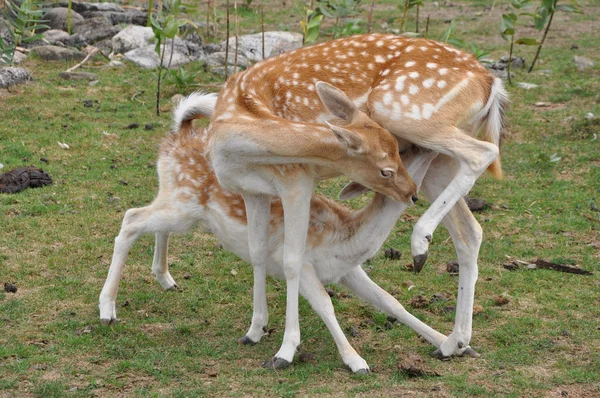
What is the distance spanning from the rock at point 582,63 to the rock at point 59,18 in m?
7.68

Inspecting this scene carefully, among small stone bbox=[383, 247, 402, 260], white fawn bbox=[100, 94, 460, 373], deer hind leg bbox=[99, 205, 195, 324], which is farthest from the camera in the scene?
small stone bbox=[383, 247, 402, 260]

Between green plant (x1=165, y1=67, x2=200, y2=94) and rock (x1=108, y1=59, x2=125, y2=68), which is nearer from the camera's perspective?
green plant (x1=165, y1=67, x2=200, y2=94)

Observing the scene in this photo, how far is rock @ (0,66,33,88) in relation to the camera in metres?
11.6

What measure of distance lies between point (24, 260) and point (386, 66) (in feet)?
10.9

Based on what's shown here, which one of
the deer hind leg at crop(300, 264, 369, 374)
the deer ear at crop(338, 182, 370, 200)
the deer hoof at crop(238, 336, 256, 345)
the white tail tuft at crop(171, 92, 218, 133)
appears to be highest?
the white tail tuft at crop(171, 92, 218, 133)

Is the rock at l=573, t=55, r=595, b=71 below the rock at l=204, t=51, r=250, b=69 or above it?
above

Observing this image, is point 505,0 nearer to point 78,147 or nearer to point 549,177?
point 549,177

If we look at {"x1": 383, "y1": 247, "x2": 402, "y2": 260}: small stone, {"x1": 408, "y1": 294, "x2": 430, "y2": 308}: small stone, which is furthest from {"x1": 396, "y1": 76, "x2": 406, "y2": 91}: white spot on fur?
{"x1": 383, "y1": 247, "x2": 402, "y2": 260}: small stone

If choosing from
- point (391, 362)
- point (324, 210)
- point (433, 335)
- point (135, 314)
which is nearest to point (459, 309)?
point (433, 335)

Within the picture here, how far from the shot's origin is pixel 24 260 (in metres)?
7.30

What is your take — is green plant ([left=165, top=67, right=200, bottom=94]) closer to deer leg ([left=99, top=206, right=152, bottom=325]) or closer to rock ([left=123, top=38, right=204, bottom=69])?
rock ([left=123, top=38, right=204, bottom=69])

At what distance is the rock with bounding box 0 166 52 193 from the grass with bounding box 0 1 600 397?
10 cm

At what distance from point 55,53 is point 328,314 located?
8.60m

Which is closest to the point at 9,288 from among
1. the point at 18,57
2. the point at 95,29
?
the point at 18,57
